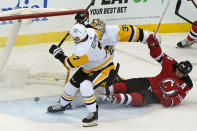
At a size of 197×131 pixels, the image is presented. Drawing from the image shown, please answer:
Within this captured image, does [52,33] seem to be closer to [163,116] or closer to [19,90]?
[19,90]

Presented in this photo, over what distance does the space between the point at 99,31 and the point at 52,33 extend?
1.51 feet

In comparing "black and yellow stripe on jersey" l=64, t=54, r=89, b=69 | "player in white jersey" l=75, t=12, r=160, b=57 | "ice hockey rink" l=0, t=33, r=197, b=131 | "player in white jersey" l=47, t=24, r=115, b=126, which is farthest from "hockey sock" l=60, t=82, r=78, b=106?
"player in white jersey" l=75, t=12, r=160, b=57

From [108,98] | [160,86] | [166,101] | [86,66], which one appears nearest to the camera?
[86,66]

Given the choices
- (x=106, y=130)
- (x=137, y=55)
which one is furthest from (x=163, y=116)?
(x=137, y=55)

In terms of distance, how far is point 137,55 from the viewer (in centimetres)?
629

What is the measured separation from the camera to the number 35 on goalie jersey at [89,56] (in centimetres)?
378

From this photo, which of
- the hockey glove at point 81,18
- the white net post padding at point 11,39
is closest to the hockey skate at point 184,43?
the hockey glove at point 81,18

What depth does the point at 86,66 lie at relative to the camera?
13.0 feet

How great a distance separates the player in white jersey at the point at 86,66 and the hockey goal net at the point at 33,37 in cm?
60

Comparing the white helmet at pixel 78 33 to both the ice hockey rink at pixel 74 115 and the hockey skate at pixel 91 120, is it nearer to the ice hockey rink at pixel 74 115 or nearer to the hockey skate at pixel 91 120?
the hockey skate at pixel 91 120

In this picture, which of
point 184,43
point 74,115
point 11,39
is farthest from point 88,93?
point 184,43

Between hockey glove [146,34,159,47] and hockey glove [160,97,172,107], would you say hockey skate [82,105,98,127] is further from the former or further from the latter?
hockey glove [146,34,159,47]

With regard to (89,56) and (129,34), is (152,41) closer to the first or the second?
(129,34)

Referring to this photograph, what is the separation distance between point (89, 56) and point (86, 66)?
0.55ft
